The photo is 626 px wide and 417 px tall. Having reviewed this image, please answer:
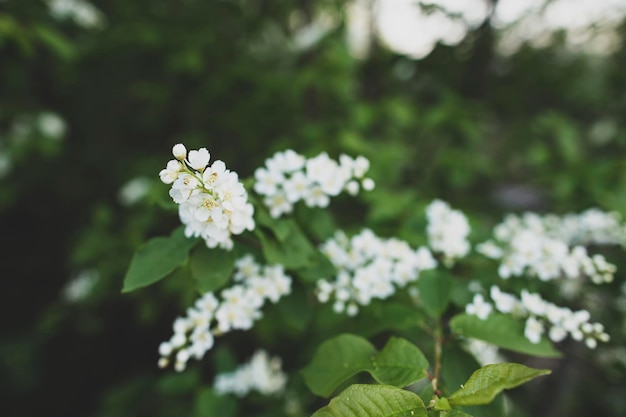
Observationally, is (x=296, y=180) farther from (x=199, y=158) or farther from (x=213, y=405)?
(x=213, y=405)

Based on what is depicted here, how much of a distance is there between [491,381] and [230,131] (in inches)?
110

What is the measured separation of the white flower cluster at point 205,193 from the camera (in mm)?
938

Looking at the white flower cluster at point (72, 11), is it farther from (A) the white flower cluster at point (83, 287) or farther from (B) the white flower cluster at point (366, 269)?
(B) the white flower cluster at point (366, 269)

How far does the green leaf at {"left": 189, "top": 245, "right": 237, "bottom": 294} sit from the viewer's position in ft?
3.60

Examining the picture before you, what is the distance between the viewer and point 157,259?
1109 millimetres

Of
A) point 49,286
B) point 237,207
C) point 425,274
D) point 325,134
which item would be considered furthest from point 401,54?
point 49,286

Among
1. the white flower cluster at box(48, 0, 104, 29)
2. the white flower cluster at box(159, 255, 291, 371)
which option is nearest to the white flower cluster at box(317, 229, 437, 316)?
the white flower cluster at box(159, 255, 291, 371)

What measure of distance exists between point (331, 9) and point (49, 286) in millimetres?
3522

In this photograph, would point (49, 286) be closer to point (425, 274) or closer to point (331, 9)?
point (331, 9)

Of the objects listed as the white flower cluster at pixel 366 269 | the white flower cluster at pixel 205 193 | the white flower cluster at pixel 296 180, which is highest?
the white flower cluster at pixel 296 180

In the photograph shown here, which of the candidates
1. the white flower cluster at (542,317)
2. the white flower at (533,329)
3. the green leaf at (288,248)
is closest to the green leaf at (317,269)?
the green leaf at (288,248)

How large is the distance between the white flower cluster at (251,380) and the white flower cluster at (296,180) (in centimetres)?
93

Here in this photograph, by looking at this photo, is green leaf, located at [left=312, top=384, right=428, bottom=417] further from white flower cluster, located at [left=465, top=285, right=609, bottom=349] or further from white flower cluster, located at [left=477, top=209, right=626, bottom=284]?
white flower cluster, located at [left=477, top=209, right=626, bottom=284]

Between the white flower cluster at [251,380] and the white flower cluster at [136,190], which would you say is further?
the white flower cluster at [136,190]
